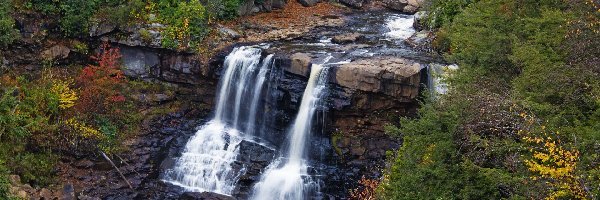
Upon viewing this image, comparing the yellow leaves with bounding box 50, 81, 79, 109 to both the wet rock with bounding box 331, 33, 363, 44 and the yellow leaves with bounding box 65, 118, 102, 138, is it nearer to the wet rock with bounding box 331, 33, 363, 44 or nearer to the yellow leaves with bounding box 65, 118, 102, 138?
the yellow leaves with bounding box 65, 118, 102, 138

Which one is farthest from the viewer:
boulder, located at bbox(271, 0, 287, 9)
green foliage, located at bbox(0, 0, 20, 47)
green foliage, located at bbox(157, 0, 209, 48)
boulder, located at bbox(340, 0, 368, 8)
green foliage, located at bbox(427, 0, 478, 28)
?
boulder, located at bbox(340, 0, 368, 8)

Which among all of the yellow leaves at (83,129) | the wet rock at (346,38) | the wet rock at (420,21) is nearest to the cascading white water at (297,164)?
the wet rock at (346,38)

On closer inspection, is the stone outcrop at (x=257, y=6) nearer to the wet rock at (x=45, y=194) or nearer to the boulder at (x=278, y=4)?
the boulder at (x=278, y=4)

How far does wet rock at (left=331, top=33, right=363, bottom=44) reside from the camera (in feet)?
64.6

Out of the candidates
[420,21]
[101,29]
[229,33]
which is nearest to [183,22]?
[229,33]

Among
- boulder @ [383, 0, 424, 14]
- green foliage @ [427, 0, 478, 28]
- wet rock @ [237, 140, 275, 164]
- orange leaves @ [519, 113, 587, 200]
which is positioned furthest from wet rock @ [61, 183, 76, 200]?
boulder @ [383, 0, 424, 14]

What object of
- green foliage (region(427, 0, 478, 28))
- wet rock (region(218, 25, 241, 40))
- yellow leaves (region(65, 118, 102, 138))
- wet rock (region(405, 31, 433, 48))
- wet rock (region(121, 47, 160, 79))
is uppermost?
green foliage (region(427, 0, 478, 28))

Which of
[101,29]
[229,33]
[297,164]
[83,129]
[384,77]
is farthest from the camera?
[229,33]

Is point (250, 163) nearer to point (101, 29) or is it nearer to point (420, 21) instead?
point (101, 29)

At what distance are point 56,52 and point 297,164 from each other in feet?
31.1

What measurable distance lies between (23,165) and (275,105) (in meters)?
7.46

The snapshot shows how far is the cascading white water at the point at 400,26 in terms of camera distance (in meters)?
20.8

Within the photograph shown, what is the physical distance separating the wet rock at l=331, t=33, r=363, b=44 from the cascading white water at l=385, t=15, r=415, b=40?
4.37 ft

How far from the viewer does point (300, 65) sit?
17156 millimetres
